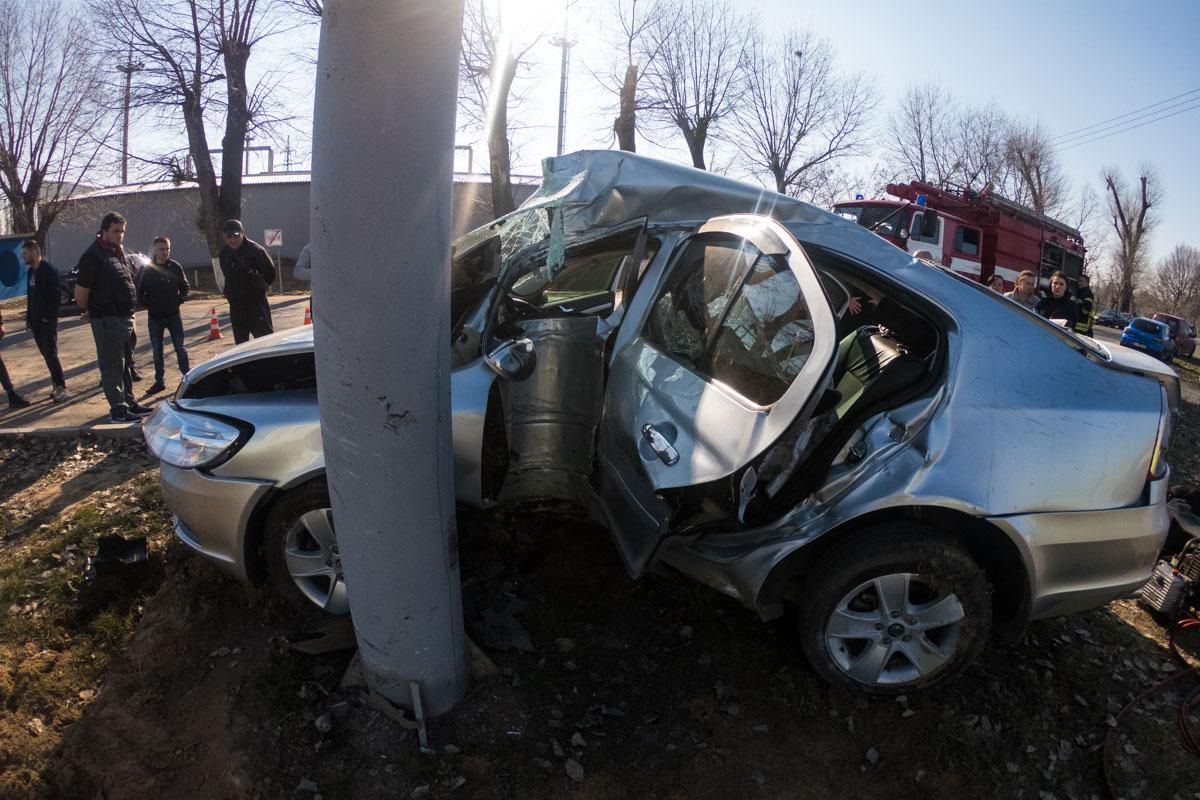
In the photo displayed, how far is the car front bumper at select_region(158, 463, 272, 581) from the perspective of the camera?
2980mm

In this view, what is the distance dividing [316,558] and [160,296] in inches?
212

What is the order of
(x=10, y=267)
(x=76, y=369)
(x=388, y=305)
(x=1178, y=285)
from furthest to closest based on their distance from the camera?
(x=1178, y=285) < (x=10, y=267) < (x=76, y=369) < (x=388, y=305)

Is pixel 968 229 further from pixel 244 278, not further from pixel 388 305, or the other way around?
pixel 388 305

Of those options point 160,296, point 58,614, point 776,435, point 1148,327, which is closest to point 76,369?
point 160,296

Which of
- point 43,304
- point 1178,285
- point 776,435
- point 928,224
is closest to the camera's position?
point 776,435

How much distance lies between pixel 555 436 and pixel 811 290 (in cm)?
131

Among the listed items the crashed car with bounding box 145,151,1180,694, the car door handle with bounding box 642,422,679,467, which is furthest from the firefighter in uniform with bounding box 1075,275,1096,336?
the car door handle with bounding box 642,422,679,467

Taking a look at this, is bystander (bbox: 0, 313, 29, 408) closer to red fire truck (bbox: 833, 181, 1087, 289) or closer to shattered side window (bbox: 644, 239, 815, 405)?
shattered side window (bbox: 644, 239, 815, 405)

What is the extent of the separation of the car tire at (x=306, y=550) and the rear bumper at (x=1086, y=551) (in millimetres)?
2508

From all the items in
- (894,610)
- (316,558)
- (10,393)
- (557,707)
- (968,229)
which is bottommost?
(10,393)

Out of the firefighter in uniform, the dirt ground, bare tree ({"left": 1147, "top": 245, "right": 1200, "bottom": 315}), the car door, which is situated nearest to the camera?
the car door

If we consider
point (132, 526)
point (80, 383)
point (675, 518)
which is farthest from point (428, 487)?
point (80, 383)

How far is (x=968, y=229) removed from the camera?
1700 centimetres

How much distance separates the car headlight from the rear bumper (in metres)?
2.91
